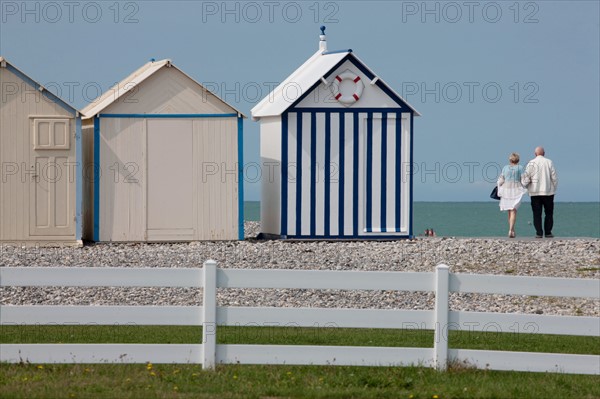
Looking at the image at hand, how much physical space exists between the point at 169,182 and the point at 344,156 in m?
3.66

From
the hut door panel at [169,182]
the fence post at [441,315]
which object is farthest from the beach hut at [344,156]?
the fence post at [441,315]

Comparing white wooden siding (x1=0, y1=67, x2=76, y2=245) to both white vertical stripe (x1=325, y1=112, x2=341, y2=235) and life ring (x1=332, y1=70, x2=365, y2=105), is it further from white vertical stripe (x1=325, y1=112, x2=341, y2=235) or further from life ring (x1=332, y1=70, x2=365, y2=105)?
life ring (x1=332, y1=70, x2=365, y2=105)

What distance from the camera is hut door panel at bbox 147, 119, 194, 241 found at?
21031 millimetres

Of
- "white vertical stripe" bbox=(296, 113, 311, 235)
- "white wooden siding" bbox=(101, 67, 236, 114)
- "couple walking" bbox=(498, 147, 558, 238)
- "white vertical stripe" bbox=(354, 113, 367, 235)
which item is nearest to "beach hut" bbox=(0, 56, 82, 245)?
"white wooden siding" bbox=(101, 67, 236, 114)

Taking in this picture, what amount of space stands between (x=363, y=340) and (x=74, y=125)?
36.0 feet

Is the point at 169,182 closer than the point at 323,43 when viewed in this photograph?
Yes

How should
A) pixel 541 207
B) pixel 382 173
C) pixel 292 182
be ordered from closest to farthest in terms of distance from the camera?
pixel 292 182, pixel 382 173, pixel 541 207

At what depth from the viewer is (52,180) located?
20641 millimetres

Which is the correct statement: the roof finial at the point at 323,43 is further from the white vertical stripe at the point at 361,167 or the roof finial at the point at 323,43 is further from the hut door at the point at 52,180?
the hut door at the point at 52,180

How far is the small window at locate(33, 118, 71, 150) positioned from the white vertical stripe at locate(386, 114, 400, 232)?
658 centimetres

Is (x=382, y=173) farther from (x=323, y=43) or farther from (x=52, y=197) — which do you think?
(x=52, y=197)

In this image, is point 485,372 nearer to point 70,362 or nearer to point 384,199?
point 70,362

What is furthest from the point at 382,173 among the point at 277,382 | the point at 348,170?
the point at 277,382

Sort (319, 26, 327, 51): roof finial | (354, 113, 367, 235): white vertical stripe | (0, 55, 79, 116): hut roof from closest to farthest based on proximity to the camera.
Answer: (0, 55, 79, 116): hut roof, (354, 113, 367, 235): white vertical stripe, (319, 26, 327, 51): roof finial
